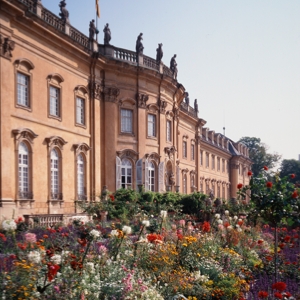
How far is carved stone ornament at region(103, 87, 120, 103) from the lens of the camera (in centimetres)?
2467

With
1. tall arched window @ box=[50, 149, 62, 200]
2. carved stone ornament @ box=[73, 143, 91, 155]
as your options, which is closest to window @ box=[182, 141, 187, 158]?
carved stone ornament @ box=[73, 143, 91, 155]

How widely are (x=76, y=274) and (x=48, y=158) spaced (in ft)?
47.2

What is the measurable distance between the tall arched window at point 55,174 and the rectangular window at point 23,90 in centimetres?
292

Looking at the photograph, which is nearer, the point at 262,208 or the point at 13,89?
the point at 262,208

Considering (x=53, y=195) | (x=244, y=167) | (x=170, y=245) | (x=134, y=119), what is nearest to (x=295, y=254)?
(x=170, y=245)

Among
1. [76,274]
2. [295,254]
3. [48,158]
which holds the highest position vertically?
[48,158]

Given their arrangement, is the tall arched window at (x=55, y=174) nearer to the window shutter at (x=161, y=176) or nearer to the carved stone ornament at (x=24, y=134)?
the carved stone ornament at (x=24, y=134)

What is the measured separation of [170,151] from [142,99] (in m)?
4.66

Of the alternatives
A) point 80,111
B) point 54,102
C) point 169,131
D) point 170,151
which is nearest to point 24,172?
point 54,102

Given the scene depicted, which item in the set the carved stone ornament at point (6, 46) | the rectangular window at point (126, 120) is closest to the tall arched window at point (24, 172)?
the carved stone ornament at point (6, 46)

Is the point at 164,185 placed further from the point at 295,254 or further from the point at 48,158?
the point at 295,254

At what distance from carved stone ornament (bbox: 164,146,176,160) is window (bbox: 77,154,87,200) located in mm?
6936

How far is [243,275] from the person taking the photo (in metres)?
9.36

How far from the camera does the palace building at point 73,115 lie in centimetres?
1752
